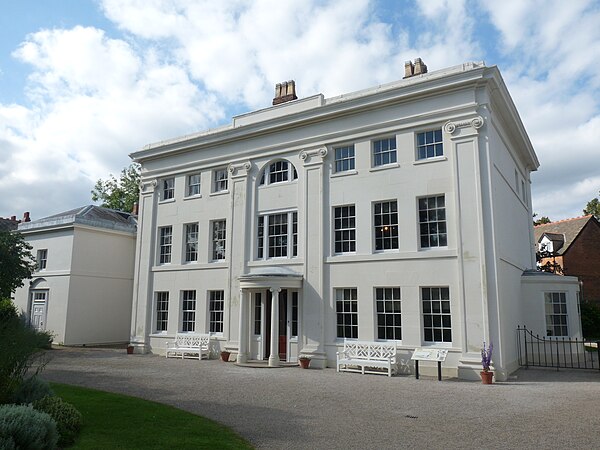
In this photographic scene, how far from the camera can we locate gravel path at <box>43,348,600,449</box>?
25.9 ft

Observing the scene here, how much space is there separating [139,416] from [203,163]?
14557 millimetres

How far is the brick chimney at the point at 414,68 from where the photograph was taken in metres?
18.7

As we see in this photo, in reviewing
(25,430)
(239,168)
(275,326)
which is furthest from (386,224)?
(25,430)

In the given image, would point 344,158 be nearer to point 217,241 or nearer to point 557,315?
point 217,241

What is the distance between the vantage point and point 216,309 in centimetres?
2050

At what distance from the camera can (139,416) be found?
8.88m

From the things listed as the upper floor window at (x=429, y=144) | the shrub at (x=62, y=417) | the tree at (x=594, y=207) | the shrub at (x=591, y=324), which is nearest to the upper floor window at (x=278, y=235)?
the upper floor window at (x=429, y=144)

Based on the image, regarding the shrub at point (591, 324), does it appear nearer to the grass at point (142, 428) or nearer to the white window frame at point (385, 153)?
the white window frame at point (385, 153)

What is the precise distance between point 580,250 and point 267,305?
93.9 feet

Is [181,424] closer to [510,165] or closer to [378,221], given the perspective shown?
[378,221]

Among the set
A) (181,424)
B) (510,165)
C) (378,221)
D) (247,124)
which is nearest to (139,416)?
(181,424)

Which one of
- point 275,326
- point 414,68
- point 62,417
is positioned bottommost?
point 62,417

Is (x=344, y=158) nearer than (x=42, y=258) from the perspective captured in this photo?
Yes

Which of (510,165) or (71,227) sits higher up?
(510,165)
